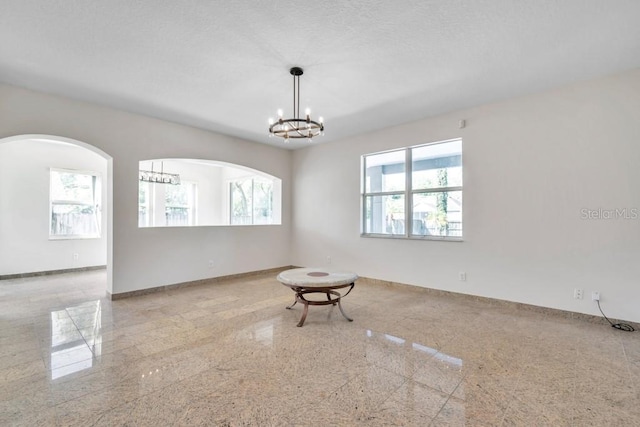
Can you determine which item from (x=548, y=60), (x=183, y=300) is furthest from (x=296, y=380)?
(x=548, y=60)

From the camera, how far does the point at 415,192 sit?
4.92 m

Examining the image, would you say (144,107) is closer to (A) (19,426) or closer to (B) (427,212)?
(A) (19,426)

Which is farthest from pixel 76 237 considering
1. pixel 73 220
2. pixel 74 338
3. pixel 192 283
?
pixel 74 338

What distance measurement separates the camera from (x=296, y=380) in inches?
85.3

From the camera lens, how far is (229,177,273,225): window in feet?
26.6

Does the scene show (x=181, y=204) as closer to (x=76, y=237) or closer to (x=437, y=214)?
(x=76, y=237)

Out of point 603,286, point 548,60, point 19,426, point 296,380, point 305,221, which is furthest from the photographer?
point 305,221

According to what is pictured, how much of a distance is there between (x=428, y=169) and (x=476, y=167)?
755mm

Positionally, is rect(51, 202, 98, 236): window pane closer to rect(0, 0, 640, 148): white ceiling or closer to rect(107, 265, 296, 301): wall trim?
rect(107, 265, 296, 301): wall trim

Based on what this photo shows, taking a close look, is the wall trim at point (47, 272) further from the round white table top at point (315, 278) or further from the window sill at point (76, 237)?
the round white table top at point (315, 278)

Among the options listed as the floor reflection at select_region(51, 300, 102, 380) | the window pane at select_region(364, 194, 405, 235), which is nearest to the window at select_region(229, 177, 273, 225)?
the window pane at select_region(364, 194, 405, 235)

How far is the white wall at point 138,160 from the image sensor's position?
3.67 metres

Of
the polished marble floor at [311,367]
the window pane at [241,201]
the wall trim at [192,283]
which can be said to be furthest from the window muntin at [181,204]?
the polished marble floor at [311,367]

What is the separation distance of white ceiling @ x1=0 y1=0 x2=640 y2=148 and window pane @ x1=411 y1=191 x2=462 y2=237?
1.41m
